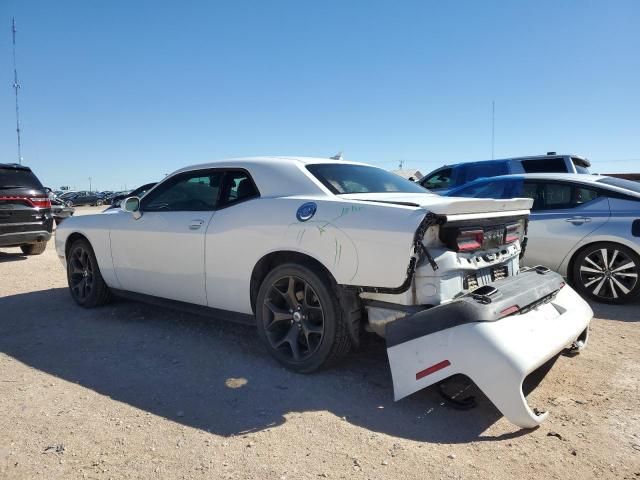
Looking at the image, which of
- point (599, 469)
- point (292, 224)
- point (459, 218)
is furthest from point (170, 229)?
point (599, 469)

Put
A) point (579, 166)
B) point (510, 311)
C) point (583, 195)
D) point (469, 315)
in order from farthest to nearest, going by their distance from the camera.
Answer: point (579, 166)
point (583, 195)
point (510, 311)
point (469, 315)

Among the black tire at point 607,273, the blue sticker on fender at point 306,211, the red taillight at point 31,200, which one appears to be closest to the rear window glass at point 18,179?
the red taillight at point 31,200

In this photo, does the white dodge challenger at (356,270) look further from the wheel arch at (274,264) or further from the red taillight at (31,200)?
the red taillight at (31,200)

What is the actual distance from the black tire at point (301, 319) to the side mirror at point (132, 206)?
1785mm

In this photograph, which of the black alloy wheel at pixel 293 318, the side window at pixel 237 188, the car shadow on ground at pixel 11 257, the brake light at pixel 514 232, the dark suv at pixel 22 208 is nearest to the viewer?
the black alloy wheel at pixel 293 318

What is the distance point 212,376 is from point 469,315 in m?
1.87

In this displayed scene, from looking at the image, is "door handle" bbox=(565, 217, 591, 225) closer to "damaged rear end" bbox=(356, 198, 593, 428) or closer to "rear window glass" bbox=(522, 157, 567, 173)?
"damaged rear end" bbox=(356, 198, 593, 428)

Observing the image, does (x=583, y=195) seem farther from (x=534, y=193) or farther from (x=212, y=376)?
(x=212, y=376)

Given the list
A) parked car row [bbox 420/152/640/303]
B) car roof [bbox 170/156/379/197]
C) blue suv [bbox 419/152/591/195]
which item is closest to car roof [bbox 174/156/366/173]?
car roof [bbox 170/156/379/197]

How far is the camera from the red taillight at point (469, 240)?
2979mm

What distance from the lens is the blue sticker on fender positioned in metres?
3.29

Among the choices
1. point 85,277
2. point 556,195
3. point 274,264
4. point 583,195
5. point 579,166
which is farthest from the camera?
point 579,166

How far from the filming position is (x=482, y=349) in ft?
8.41

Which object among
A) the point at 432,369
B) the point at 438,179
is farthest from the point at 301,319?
the point at 438,179
